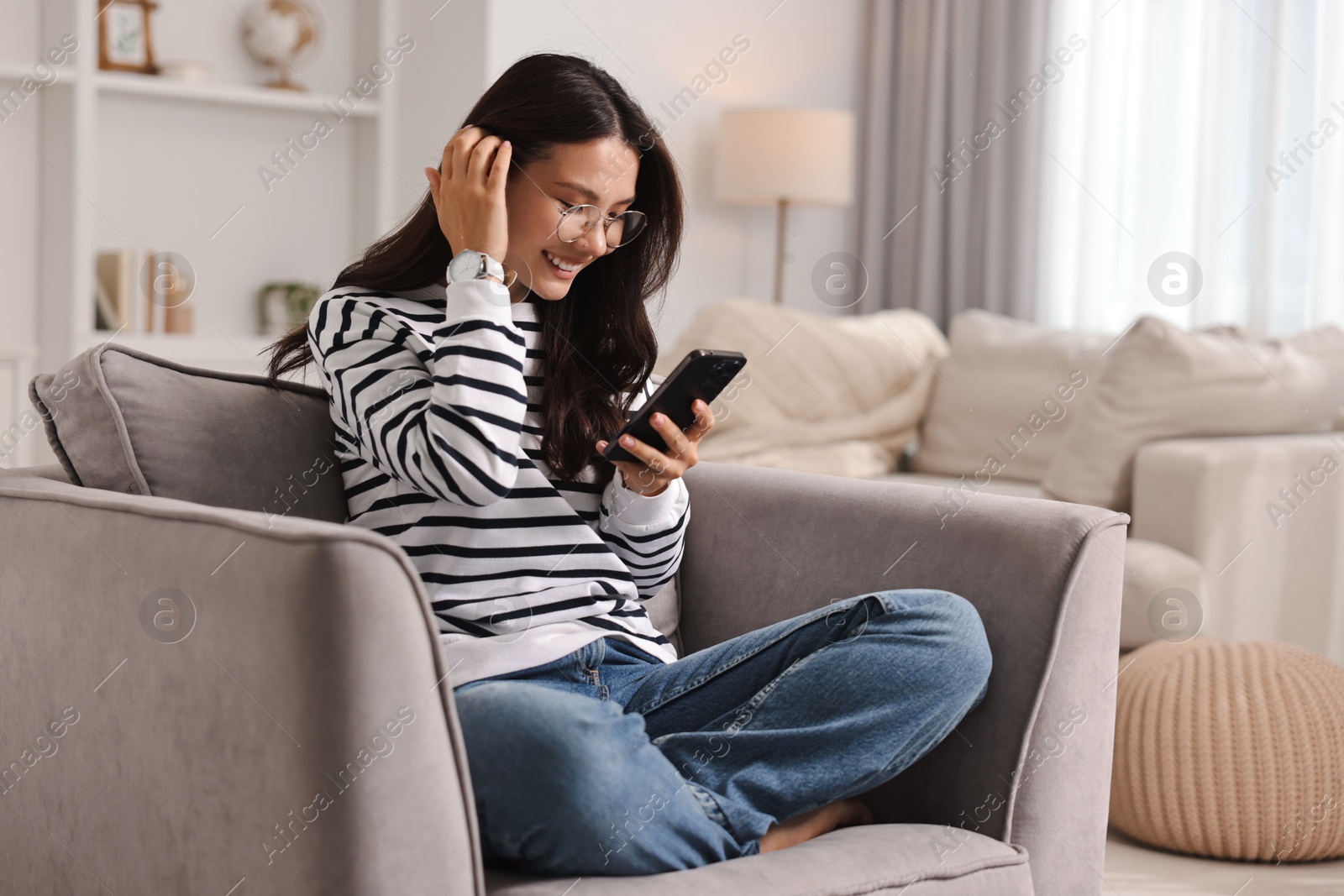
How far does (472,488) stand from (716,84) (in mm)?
3236

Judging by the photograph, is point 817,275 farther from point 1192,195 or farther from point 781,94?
point 1192,195

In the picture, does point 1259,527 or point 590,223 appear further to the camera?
point 1259,527

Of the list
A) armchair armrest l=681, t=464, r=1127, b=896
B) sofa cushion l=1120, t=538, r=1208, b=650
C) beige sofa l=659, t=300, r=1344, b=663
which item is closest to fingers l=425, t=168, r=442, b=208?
armchair armrest l=681, t=464, r=1127, b=896

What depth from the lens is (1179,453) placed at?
2.31 metres

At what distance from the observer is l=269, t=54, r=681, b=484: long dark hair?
1270 millimetres

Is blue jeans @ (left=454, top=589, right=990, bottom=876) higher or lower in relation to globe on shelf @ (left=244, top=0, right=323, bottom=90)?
lower

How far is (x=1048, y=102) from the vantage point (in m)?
3.92

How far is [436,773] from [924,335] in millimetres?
2629

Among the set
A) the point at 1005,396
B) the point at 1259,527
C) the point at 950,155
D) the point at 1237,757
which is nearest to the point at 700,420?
the point at 1237,757

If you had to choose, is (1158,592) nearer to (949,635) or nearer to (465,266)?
(949,635)

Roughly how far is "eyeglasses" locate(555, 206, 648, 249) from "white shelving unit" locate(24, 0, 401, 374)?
2292 mm

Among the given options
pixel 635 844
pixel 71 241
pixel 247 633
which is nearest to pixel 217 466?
pixel 247 633

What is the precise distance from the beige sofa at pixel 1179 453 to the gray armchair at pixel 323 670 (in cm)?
69

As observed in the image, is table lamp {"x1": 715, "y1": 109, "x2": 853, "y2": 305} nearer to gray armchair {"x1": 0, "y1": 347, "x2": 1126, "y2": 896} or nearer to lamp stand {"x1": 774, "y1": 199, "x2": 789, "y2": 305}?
lamp stand {"x1": 774, "y1": 199, "x2": 789, "y2": 305}
